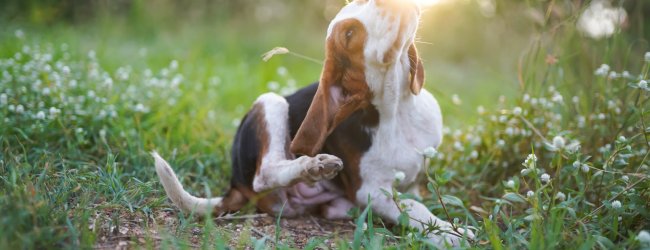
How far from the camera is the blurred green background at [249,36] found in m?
6.09

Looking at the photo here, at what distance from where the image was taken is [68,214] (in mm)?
2342

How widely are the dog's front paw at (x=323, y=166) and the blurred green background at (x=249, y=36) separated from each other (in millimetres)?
2805

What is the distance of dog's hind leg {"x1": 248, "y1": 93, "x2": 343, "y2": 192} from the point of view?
2434mm

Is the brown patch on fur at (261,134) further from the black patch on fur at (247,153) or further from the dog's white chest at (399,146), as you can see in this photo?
the dog's white chest at (399,146)

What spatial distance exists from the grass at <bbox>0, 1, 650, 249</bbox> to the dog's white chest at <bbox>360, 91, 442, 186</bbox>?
0.15 meters

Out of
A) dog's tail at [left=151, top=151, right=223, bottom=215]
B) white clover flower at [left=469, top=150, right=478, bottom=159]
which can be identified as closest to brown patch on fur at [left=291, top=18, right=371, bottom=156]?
dog's tail at [left=151, top=151, right=223, bottom=215]

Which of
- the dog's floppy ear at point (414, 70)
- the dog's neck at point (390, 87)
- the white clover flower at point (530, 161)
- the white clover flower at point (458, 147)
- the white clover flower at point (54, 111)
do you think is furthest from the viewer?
the white clover flower at point (458, 147)

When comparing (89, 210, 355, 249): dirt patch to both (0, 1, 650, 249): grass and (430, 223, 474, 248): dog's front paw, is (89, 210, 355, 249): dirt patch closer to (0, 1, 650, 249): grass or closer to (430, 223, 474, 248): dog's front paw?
(0, 1, 650, 249): grass

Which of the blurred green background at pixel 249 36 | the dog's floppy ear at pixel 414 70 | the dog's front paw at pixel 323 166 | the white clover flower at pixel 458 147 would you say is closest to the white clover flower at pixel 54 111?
the dog's front paw at pixel 323 166

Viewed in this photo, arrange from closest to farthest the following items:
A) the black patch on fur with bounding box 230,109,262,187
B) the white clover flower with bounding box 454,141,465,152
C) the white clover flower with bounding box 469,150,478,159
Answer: the black patch on fur with bounding box 230,109,262,187 → the white clover flower with bounding box 469,150,478,159 → the white clover flower with bounding box 454,141,465,152

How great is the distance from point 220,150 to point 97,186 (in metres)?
1.21

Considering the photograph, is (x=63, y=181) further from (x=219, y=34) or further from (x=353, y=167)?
(x=219, y=34)

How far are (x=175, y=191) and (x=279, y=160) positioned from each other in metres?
0.48

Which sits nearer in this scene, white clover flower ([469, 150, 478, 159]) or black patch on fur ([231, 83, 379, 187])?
black patch on fur ([231, 83, 379, 187])
